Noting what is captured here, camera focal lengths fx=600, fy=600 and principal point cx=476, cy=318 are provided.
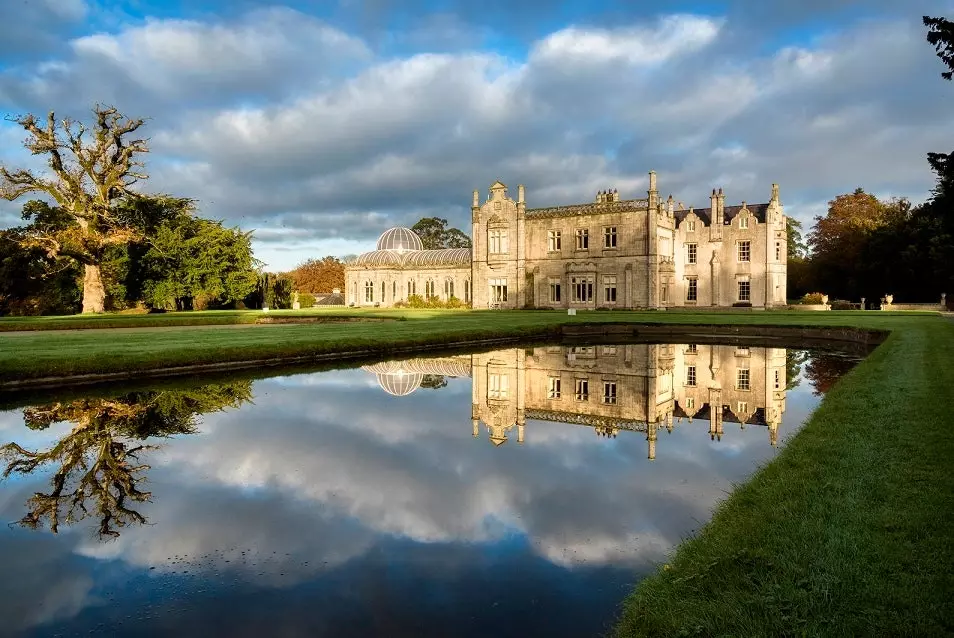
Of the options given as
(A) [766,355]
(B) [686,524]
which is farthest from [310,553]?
(A) [766,355]

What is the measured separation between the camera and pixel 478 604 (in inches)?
157

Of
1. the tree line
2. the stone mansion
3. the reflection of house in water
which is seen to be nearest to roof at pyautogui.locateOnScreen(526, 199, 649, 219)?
the stone mansion

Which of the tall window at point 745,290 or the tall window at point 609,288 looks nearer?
the tall window at point 609,288

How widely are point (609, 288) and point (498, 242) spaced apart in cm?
954

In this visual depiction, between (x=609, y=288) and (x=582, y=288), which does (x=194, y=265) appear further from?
(x=609, y=288)

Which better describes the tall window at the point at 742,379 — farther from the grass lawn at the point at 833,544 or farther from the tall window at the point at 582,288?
the tall window at the point at 582,288

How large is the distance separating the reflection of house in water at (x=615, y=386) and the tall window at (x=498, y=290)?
28153mm

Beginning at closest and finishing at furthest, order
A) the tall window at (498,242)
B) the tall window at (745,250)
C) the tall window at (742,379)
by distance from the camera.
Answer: the tall window at (742,379) < the tall window at (745,250) < the tall window at (498,242)

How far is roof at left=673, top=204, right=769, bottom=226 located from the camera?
4625 centimetres

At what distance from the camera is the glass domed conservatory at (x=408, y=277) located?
52.4 m

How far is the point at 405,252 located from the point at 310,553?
56.2m

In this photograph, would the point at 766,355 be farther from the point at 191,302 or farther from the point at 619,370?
the point at 191,302

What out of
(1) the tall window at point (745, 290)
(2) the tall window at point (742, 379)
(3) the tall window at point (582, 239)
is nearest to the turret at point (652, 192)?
(3) the tall window at point (582, 239)

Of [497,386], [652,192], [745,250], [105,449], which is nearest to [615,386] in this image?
[497,386]
